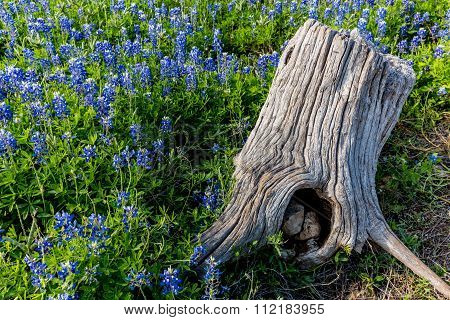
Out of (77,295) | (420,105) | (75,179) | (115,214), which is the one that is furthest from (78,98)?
(420,105)

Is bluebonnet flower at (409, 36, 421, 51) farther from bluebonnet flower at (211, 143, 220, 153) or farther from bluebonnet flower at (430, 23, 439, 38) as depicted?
bluebonnet flower at (211, 143, 220, 153)

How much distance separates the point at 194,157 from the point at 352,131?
1.25 meters

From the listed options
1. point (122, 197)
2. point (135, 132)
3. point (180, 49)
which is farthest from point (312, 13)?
point (122, 197)

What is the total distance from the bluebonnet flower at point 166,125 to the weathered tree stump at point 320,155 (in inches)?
25.4

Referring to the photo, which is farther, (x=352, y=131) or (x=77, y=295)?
(x=352, y=131)

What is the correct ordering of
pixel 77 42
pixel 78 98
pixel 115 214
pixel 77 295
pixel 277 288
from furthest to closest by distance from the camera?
pixel 77 42 < pixel 78 98 < pixel 277 288 < pixel 115 214 < pixel 77 295

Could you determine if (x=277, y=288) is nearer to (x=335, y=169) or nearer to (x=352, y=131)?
(x=335, y=169)

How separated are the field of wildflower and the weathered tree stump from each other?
147 millimetres

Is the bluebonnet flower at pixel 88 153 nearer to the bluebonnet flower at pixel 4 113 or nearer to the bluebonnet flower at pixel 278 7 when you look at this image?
the bluebonnet flower at pixel 4 113

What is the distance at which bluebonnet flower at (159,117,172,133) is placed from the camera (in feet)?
13.2

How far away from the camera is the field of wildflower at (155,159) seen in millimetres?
3133

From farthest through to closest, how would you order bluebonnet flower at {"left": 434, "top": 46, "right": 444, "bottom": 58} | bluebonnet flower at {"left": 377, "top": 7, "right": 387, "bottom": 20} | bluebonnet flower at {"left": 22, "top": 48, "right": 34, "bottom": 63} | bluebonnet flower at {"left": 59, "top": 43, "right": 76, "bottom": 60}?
bluebonnet flower at {"left": 377, "top": 7, "right": 387, "bottom": 20} → bluebonnet flower at {"left": 434, "top": 46, "right": 444, "bottom": 58} → bluebonnet flower at {"left": 59, "top": 43, "right": 76, "bottom": 60} → bluebonnet flower at {"left": 22, "top": 48, "right": 34, "bottom": 63}

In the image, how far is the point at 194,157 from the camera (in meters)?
4.21

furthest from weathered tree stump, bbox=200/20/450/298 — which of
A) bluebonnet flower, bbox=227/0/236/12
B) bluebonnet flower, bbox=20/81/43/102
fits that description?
bluebonnet flower, bbox=227/0/236/12
